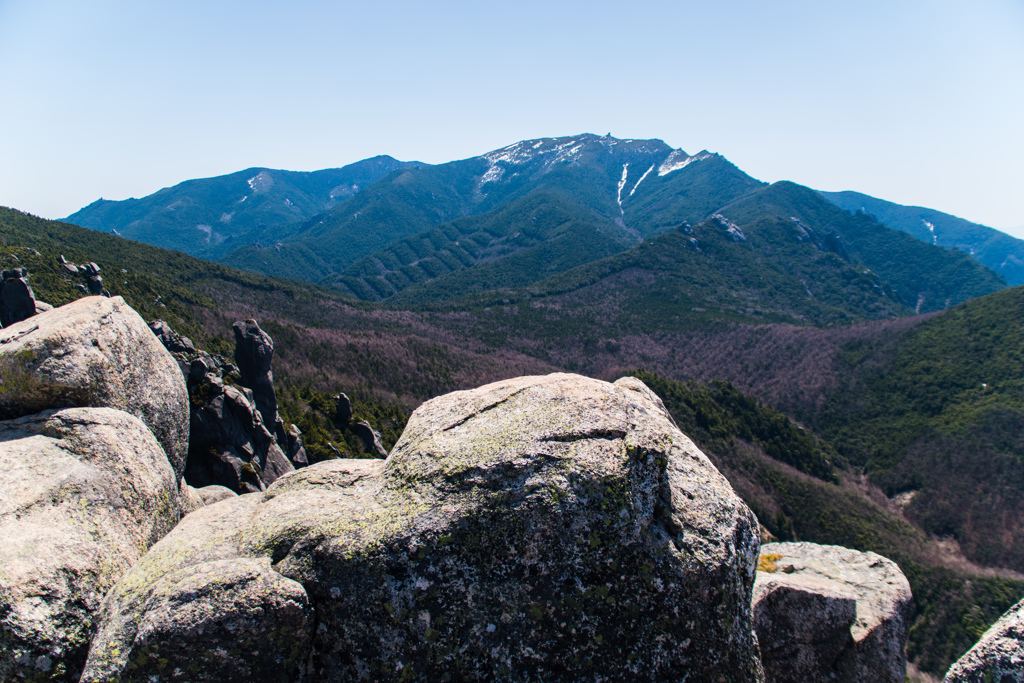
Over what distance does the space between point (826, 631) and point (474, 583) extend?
10.4 metres

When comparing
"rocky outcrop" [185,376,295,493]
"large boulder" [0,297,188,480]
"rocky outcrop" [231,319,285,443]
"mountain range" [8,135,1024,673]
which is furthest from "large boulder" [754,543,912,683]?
"rocky outcrop" [231,319,285,443]

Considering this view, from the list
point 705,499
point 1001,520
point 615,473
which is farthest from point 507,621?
point 1001,520

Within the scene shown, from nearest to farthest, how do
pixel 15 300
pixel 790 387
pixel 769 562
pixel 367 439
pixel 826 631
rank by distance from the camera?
1. pixel 826 631
2. pixel 769 562
3. pixel 15 300
4. pixel 367 439
5. pixel 790 387

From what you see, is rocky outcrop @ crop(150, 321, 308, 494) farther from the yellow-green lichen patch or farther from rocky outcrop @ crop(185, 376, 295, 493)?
the yellow-green lichen patch

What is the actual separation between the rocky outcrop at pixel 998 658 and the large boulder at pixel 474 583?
153 inches

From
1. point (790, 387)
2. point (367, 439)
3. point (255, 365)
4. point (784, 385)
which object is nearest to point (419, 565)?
point (255, 365)

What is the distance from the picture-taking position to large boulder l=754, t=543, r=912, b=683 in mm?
11617

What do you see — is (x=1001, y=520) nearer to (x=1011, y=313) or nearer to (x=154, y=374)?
(x=1011, y=313)

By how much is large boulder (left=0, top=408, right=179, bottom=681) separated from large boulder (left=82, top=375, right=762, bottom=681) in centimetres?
65

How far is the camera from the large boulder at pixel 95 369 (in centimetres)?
1034

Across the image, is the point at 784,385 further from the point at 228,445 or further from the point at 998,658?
the point at 228,445

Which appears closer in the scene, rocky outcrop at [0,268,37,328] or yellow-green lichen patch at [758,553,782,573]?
yellow-green lichen patch at [758,553,782,573]

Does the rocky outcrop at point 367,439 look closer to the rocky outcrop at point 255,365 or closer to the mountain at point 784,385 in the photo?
the mountain at point 784,385

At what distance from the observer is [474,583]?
7.41m
